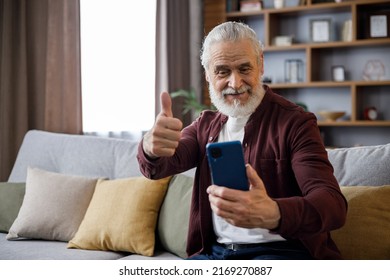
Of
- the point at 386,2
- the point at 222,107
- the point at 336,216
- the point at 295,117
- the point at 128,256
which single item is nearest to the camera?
the point at 336,216

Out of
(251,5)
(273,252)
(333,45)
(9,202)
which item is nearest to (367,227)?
(273,252)

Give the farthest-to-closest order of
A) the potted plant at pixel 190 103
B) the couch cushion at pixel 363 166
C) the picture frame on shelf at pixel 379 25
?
the picture frame on shelf at pixel 379 25 < the potted plant at pixel 190 103 < the couch cushion at pixel 363 166

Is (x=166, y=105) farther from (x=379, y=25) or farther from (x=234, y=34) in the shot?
(x=379, y=25)

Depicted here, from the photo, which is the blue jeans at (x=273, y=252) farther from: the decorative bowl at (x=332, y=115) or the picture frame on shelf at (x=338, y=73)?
the picture frame on shelf at (x=338, y=73)

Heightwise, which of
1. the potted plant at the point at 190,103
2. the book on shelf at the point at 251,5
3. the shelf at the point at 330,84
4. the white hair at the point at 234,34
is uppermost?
the book on shelf at the point at 251,5

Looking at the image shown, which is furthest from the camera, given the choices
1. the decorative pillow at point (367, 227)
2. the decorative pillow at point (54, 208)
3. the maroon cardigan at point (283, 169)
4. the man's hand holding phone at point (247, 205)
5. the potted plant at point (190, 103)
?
the potted plant at point (190, 103)

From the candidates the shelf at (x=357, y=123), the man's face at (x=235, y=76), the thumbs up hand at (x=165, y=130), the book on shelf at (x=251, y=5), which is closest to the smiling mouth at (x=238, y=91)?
the man's face at (x=235, y=76)

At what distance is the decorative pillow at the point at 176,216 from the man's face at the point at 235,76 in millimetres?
618

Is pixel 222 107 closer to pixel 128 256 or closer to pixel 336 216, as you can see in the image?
pixel 336 216

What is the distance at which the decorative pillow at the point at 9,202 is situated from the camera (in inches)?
93.6

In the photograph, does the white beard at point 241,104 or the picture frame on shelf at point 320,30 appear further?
the picture frame on shelf at point 320,30

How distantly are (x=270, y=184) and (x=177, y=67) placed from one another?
2.93 meters

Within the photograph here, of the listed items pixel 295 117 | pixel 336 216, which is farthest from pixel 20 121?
pixel 336 216

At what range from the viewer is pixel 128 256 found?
2059 millimetres
